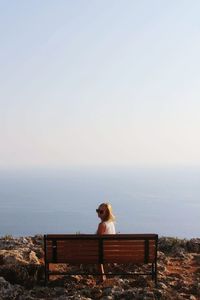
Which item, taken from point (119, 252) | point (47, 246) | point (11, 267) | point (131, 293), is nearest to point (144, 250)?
point (119, 252)

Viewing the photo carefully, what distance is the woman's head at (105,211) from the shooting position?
39.7 ft

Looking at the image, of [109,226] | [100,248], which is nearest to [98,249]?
[100,248]

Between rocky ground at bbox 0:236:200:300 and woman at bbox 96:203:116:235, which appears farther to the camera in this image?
woman at bbox 96:203:116:235

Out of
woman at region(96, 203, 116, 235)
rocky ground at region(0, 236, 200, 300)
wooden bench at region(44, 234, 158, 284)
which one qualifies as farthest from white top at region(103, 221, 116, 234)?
rocky ground at region(0, 236, 200, 300)

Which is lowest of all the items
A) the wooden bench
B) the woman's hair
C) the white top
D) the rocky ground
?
the rocky ground

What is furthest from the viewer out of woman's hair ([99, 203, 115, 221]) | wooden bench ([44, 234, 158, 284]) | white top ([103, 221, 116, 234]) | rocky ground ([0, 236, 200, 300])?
white top ([103, 221, 116, 234])

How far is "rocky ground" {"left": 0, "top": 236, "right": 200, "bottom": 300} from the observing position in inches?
416

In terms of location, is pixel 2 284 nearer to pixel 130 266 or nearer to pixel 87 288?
pixel 87 288

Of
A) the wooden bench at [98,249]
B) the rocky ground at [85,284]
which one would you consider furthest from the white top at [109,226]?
the rocky ground at [85,284]

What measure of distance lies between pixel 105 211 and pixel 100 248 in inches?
38.9

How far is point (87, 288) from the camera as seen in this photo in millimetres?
11102

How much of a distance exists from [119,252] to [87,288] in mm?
1066

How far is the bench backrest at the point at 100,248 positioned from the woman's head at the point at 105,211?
812 mm

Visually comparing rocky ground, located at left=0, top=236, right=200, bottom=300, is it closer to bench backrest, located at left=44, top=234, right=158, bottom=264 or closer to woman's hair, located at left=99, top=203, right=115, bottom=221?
bench backrest, located at left=44, top=234, right=158, bottom=264
